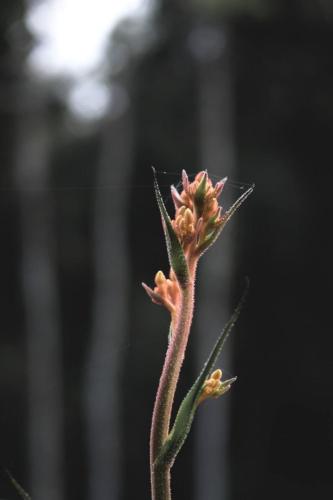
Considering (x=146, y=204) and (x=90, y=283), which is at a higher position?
(x=146, y=204)

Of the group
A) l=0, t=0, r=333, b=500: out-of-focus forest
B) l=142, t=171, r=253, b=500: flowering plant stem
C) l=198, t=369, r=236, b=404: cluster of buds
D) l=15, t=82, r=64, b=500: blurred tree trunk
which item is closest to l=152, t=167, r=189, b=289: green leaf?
l=142, t=171, r=253, b=500: flowering plant stem

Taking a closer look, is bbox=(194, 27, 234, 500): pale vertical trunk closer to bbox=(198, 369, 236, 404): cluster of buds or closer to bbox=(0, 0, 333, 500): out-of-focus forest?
bbox=(0, 0, 333, 500): out-of-focus forest

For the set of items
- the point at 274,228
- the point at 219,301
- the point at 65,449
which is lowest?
the point at 65,449

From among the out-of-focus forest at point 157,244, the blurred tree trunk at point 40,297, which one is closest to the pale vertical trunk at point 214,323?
the out-of-focus forest at point 157,244

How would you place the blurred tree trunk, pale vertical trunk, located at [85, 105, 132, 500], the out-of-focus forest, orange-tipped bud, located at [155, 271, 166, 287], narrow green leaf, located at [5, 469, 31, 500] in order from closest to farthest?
narrow green leaf, located at [5, 469, 31, 500] → orange-tipped bud, located at [155, 271, 166, 287] → the out-of-focus forest → pale vertical trunk, located at [85, 105, 132, 500] → the blurred tree trunk

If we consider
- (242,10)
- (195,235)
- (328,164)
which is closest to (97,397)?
(328,164)

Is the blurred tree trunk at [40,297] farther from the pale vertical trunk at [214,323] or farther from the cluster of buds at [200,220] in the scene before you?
the cluster of buds at [200,220]

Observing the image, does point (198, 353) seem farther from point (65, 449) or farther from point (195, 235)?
point (195, 235)
